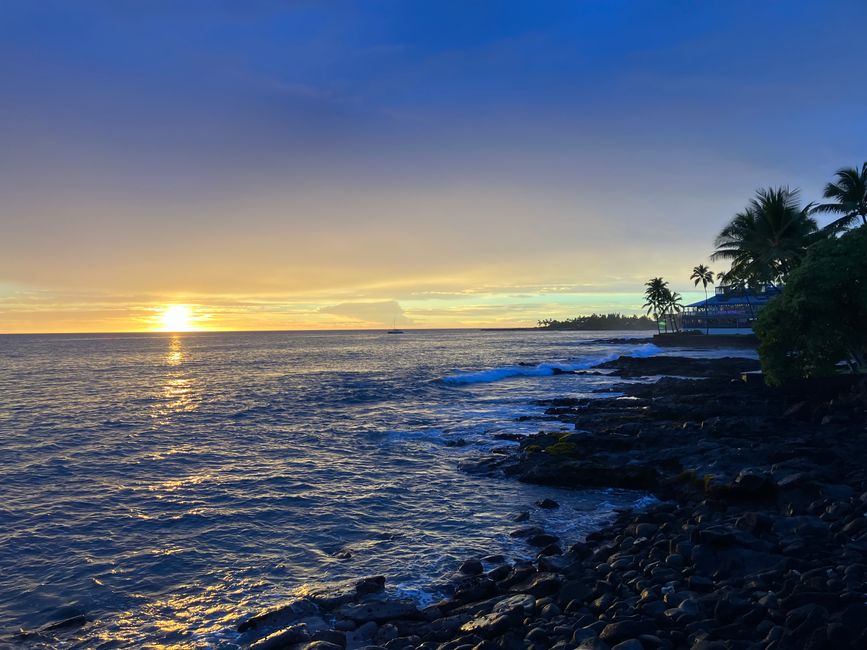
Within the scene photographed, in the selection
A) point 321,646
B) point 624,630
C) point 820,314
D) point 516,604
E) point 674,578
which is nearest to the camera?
point 624,630

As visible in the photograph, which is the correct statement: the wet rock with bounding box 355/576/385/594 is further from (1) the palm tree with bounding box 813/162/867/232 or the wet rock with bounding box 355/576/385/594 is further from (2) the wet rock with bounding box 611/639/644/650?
(1) the palm tree with bounding box 813/162/867/232

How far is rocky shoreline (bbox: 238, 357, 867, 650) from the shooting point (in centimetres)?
695

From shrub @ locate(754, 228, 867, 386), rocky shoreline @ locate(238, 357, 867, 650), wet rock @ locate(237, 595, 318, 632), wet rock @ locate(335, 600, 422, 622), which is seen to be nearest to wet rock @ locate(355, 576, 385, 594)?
rocky shoreline @ locate(238, 357, 867, 650)

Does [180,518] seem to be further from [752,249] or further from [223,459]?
[752,249]

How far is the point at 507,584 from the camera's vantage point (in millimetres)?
9766

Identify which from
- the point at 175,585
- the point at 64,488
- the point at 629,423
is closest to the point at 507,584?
the point at 175,585

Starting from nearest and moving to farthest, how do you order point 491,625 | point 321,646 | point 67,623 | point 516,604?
point 321,646
point 491,625
point 516,604
point 67,623

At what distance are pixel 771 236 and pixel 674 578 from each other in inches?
1689

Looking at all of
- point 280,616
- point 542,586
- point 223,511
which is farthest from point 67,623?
point 542,586

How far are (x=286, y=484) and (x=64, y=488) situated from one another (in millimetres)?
6794

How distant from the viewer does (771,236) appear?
1711 inches

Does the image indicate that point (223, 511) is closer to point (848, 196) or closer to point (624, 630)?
point (624, 630)

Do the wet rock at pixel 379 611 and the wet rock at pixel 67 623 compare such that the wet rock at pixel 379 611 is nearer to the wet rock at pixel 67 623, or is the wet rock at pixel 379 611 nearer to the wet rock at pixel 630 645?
the wet rock at pixel 630 645

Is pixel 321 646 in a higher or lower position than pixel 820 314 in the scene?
lower
